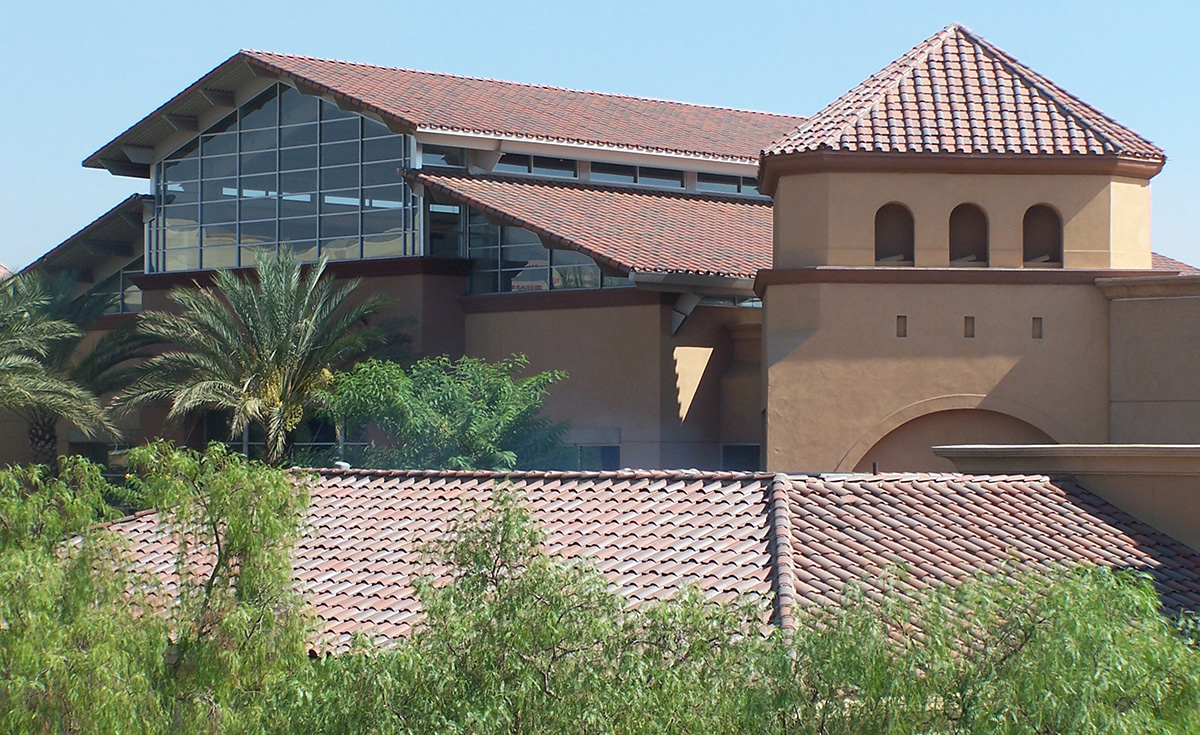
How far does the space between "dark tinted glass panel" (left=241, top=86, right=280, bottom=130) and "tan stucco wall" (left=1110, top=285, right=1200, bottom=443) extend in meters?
18.8

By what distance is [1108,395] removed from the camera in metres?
22.7

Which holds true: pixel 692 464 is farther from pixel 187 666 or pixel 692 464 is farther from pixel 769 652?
pixel 769 652

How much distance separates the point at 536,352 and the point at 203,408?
7865mm

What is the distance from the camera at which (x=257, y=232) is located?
109 ft

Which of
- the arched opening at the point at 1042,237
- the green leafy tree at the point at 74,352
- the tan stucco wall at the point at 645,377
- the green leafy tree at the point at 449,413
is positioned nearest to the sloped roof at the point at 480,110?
the green leafy tree at the point at 74,352

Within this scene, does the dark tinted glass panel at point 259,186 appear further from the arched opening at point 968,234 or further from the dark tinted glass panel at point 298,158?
the arched opening at point 968,234

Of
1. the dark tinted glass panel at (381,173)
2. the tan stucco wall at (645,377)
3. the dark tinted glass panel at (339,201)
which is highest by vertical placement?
the dark tinted glass panel at (381,173)

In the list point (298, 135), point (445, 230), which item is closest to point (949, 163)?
point (445, 230)

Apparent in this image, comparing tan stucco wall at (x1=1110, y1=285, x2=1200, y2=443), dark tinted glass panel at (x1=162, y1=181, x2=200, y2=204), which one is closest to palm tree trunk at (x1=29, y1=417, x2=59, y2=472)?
dark tinted glass panel at (x1=162, y1=181, x2=200, y2=204)

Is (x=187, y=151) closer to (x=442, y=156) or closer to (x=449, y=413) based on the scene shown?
(x=442, y=156)

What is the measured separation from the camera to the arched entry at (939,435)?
2273cm

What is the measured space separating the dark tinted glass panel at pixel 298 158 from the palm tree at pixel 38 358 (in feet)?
19.1

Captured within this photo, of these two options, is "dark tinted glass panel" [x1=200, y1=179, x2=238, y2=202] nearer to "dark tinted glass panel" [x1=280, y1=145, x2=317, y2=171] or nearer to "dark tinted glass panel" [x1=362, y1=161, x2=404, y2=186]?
"dark tinted glass panel" [x1=280, y1=145, x2=317, y2=171]

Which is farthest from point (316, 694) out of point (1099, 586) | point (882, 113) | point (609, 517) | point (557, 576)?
point (882, 113)
